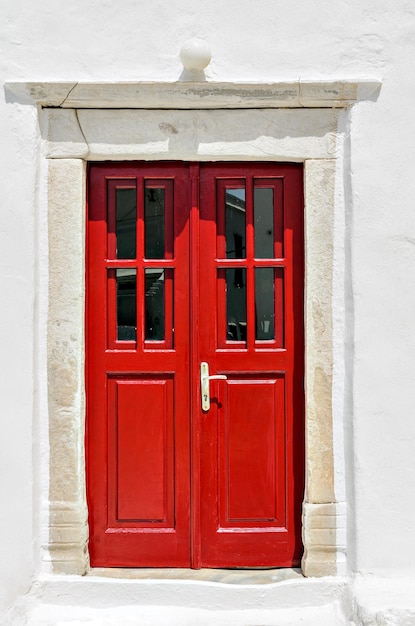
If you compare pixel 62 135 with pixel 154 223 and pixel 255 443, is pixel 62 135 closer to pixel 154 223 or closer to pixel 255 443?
pixel 154 223

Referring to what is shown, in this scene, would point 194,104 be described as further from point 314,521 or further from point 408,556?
point 408,556

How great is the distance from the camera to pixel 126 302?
3.51 m

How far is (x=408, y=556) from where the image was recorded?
3.26 m

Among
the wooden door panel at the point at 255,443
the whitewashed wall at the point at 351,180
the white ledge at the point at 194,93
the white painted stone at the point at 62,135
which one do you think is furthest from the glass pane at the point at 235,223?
the white painted stone at the point at 62,135

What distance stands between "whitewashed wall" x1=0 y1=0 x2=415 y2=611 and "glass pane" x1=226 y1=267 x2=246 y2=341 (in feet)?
1.96

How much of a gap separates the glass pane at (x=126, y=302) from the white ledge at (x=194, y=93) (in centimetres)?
91

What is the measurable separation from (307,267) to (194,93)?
1071mm

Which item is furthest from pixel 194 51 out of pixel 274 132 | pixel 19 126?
pixel 19 126

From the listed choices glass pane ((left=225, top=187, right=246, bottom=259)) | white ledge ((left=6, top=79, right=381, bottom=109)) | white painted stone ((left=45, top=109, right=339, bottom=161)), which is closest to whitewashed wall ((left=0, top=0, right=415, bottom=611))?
white ledge ((left=6, top=79, right=381, bottom=109))

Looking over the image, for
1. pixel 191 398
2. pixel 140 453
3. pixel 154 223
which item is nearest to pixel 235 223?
pixel 154 223

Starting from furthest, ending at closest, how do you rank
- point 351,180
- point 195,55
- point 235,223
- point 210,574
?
point 235,223, point 210,574, point 351,180, point 195,55

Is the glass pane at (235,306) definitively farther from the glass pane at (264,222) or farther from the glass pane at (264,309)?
the glass pane at (264,222)

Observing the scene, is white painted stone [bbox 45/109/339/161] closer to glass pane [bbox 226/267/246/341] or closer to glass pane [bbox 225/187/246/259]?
glass pane [bbox 225/187/246/259]

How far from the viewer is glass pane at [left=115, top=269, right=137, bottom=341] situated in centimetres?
351
